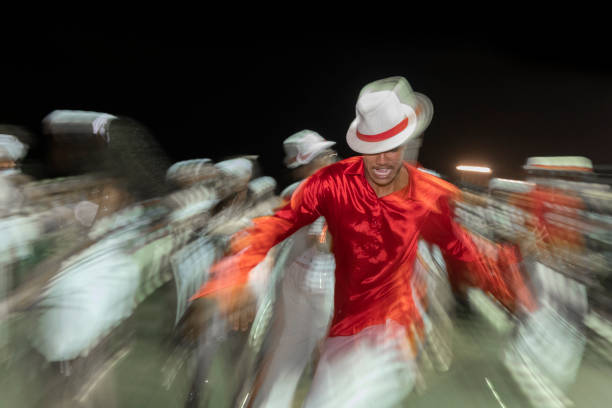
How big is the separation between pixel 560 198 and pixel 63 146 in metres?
3.59

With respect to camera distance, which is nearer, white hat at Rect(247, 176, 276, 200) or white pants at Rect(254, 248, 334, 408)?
white pants at Rect(254, 248, 334, 408)

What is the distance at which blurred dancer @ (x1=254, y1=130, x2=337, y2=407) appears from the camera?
1922mm

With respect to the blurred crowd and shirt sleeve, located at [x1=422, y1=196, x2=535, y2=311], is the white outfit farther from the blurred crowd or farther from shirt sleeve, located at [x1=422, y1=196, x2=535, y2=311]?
shirt sleeve, located at [x1=422, y1=196, x2=535, y2=311]

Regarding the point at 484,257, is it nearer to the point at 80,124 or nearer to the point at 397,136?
the point at 397,136

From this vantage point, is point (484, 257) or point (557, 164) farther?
point (557, 164)

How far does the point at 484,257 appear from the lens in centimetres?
199

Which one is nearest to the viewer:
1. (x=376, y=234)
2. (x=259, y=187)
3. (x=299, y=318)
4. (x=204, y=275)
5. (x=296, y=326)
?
(x=376, y=234)

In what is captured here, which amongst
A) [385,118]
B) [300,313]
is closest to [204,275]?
[300,313]

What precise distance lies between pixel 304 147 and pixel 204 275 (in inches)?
67.1

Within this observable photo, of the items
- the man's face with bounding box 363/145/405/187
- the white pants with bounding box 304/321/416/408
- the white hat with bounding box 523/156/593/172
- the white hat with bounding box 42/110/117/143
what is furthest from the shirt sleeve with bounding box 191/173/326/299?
the white hat with bounding box 523/156/593/172

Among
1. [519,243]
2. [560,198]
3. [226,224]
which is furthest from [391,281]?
[560,198]

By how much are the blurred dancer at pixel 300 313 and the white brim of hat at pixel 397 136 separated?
1067mm

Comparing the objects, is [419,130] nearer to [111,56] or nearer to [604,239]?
[604,239]

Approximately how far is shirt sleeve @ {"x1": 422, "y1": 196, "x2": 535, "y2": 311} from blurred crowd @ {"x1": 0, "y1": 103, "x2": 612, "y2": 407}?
0.06ft
